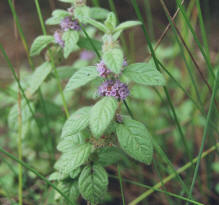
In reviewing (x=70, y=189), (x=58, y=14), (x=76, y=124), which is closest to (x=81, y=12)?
(x=58, y=14)

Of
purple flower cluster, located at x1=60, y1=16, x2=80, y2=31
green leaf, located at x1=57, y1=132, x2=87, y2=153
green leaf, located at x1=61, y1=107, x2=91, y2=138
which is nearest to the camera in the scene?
green leaf, located at x1=61, y1=107, x2=91, y2=138

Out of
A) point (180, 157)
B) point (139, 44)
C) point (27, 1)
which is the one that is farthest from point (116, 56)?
point (27, 1)

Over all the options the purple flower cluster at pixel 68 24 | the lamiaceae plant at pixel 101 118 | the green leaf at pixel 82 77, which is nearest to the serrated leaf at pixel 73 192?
the lamiaceae plant at pixel 101 118

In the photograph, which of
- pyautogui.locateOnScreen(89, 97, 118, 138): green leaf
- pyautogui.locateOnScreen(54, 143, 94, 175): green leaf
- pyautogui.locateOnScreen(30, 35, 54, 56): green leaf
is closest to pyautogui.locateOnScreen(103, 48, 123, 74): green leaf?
pyautogui.locateOnScreen(89, 97, 118, 138): green leaf

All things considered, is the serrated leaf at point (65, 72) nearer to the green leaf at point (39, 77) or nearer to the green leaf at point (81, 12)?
the green leaf at point (39, 77)

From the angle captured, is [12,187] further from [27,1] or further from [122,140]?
[27,1]

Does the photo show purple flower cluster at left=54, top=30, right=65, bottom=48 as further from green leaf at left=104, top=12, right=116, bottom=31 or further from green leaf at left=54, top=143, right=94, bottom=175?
green leaf at left=54, top=143, right=94, bottom=175
